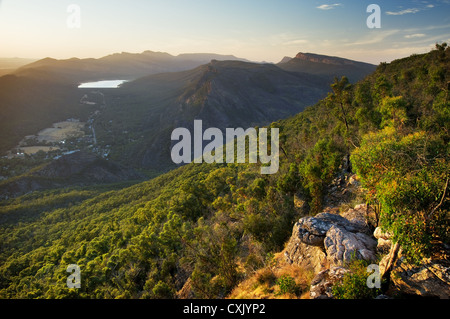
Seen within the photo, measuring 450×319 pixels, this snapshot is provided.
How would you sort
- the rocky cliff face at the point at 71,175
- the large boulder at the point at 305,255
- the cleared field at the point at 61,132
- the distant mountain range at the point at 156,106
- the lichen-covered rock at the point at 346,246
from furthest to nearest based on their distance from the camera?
1. the cleared field at the point at 61,132
2. the distant mountain range at the point at 156,106
3. the rocky cliff face at the point at 71,175
4. the large boulder at the point at 305,255
5. the lichen-covered rock at the point at 346,246

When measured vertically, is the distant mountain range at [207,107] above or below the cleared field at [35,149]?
above

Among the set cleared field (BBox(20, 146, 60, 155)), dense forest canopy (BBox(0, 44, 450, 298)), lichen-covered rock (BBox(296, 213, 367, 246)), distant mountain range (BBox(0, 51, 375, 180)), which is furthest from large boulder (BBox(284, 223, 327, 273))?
cleared field (BBox(20, 146, 60, 155))

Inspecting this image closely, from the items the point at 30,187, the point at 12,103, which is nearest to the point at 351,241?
the point at 30,187

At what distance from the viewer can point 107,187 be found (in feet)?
251

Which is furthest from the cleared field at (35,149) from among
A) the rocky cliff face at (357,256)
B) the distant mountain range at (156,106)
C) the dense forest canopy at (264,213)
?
the rocky cliff face at (357,256)

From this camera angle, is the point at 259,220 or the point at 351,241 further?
the point at 259,220

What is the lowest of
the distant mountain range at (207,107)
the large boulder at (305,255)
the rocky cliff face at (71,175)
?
the rocky cliff face at (71,175)

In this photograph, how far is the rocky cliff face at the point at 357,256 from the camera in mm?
7383

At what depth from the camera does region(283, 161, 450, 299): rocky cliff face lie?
7.38 metres

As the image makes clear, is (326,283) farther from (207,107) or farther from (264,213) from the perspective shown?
(207,107)

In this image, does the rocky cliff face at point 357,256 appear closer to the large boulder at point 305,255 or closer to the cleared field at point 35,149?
the large boulder at point 305,255

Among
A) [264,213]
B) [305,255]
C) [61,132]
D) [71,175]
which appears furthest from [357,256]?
[61,132]
